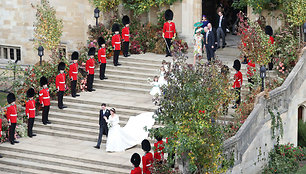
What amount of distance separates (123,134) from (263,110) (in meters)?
4.83

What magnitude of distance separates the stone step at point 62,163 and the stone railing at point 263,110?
361cm

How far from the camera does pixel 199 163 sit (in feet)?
74.0

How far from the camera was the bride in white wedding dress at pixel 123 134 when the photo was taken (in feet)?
86.6

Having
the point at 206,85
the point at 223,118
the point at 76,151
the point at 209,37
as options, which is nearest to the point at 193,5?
the point at 209,37

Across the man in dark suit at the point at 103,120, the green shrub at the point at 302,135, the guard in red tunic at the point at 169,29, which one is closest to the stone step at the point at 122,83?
the guard in red tunic at the point at 169,29

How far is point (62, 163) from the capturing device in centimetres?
2616

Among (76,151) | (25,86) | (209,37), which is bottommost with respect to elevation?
(76,151)

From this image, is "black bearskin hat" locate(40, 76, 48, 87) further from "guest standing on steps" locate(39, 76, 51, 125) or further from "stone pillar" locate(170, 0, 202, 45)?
"stone pillar" locate(170, 0, 202, 45)

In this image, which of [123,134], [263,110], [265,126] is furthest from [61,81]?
[265,126]

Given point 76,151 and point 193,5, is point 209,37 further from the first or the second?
point 76,151

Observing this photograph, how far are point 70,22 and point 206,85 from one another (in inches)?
573

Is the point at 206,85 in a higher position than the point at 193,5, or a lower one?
lower

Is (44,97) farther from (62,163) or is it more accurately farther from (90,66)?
(62,163)

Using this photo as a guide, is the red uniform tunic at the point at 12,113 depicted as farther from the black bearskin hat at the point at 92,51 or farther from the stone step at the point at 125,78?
the stone step at the point at 125,78
